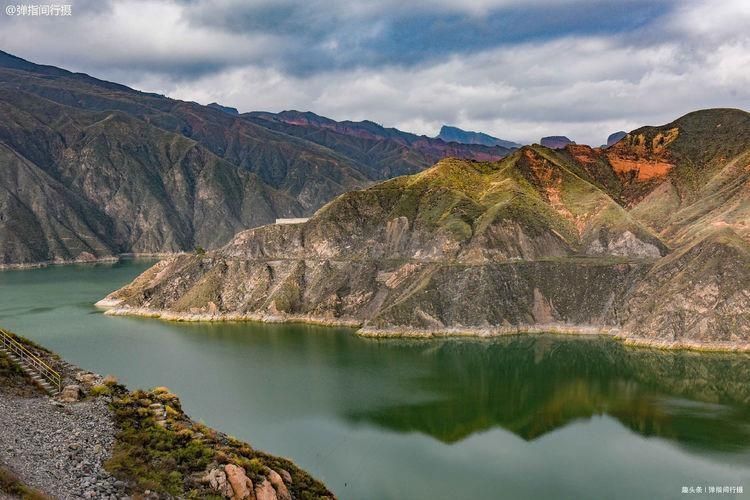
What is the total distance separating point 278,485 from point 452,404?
43.8m

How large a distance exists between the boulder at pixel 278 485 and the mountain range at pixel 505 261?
245ft

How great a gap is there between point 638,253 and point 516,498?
91.3 meters

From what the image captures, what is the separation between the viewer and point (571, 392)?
7681 cm

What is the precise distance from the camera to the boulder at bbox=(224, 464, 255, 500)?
89.8 ft

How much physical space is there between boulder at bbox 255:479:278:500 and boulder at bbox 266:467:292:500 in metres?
0.54

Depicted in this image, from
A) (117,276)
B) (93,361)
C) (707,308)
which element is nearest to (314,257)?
(93,361)

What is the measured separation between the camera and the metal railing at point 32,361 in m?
33.2

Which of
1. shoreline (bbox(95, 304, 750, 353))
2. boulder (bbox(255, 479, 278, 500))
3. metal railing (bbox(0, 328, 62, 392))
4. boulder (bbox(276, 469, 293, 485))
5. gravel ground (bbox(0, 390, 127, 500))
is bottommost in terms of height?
shoreline (bbox(95, 304, 750, 353))

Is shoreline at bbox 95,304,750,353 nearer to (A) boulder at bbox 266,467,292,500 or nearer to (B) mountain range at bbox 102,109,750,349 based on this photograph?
(B) mountain range at bbox 102,109,750,349

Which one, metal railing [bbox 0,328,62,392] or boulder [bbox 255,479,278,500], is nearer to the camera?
boulder [bbox 255,479,278,500]

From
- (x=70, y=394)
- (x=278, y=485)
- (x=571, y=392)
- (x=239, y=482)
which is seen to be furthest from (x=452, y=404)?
(x=70, y=394)

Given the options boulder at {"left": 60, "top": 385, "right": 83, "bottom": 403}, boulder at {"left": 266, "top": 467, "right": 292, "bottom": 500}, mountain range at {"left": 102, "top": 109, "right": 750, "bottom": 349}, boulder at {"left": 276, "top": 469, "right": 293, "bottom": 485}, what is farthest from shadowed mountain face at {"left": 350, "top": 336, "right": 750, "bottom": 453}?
boulder at {"left": 60, "top": 385, "right": 83, "bottom": 403}

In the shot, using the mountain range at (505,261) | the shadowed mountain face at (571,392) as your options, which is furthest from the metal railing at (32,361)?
the mountain range at (505,261)

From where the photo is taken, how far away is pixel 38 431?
87.0 ft
